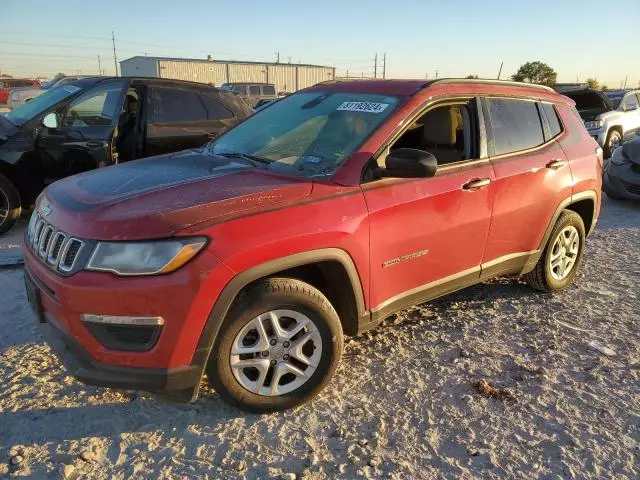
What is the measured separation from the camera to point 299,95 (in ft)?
13.0

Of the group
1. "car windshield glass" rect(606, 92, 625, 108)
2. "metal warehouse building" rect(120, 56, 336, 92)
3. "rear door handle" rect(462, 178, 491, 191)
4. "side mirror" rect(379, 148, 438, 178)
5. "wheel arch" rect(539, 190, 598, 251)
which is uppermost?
"side mirror" rect(379, 148, 438, 178)

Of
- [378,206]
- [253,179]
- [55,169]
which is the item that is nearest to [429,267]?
[378,206]

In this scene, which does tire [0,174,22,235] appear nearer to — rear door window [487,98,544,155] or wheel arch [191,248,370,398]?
wheel arch [191,248,370,398]

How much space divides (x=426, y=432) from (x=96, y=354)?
5.50ft

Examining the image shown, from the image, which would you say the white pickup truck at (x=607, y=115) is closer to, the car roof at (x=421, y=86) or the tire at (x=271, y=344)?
the car roof at (x=421, y=86)

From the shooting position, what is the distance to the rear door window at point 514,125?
362 cm

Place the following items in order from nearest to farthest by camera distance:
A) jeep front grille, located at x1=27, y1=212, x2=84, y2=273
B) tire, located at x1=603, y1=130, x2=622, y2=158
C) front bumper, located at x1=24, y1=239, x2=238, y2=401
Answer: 1. front bumper, located at x1=24, y1=239, x2=238, y2=401
2. jeep front grille, located at x1=27, y1=212, x2=84, y2=273
3. tire, located at x1=603, y1=130, x2=622, y2=158

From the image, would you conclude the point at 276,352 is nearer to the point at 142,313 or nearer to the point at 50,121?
the point at 142,313

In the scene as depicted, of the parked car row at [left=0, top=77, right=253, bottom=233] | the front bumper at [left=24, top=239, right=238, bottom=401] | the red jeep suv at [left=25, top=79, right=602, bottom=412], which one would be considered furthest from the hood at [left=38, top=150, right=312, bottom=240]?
the parked car row at [left=0, top=77, right=253, bottom=233]

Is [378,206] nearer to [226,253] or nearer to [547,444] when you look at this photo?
[226,253]

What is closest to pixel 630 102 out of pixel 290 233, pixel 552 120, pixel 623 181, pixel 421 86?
pixel 623 181

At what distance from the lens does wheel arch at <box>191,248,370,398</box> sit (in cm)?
236

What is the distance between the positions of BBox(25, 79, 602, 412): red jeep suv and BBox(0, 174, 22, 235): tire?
122 inches

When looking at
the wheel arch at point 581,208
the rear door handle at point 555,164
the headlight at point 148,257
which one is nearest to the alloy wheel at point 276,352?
the headlight at point 148,257
